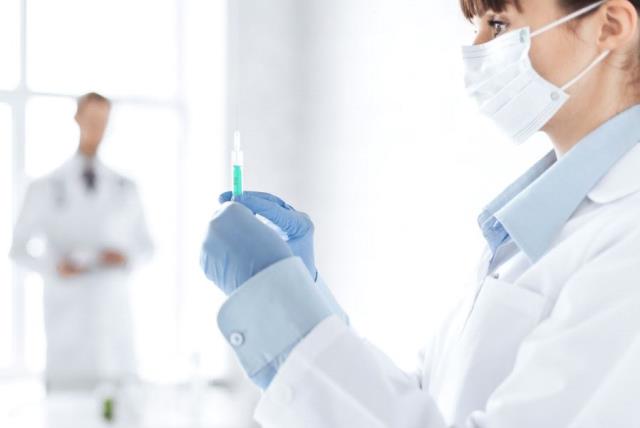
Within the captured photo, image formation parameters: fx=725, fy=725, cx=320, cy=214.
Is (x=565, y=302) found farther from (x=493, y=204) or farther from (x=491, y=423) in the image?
(x=493, y=204)

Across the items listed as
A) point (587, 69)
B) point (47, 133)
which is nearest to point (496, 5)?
point (587, 69)

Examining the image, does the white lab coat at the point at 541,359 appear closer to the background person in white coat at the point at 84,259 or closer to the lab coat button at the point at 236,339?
the lab coat button at the point at 236,339

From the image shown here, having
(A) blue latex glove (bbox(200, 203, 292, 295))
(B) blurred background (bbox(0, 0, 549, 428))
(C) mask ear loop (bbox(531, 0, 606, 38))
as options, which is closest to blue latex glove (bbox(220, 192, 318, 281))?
(A) blue latex glove (bbox(200, 203, 292, 295))

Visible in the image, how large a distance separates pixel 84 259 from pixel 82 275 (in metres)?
0.05

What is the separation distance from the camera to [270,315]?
0.64 metres

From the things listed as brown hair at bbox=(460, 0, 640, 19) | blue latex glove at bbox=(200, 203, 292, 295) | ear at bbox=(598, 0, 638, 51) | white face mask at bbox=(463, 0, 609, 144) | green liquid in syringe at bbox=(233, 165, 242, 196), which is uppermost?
brown hair at bbox=(460, 0, 640, 19)

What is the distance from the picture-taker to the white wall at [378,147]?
1716 mm

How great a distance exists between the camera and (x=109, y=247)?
2420mm

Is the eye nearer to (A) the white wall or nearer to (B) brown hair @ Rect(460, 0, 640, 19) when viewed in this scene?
(B) brown hair @ Rect(460, 0, 640, 19)

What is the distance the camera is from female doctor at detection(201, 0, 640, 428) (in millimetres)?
600

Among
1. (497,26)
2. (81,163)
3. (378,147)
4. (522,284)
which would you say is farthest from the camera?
(81,163)

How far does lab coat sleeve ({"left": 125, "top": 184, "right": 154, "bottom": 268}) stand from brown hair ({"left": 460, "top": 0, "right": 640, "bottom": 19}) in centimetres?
185

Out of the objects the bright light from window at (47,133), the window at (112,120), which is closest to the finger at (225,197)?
the window at (112,120)

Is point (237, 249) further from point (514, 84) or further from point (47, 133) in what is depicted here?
point (47, 133)
